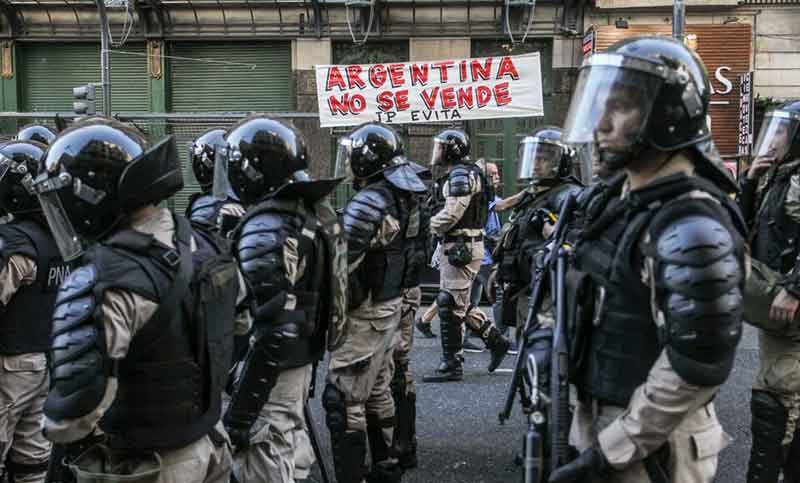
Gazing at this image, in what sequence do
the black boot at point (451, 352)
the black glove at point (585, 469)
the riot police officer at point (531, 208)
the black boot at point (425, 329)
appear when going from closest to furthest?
the black glove at point (585, 469) < the riot police officer at point (531, 208) < the black boot at point (451, 352) < the black boot at point (425, 329)

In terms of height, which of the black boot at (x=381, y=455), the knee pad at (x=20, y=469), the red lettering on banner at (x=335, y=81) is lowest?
the black boot at (x=381, y=455)

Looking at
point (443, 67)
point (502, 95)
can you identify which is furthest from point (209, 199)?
point (502, 95)

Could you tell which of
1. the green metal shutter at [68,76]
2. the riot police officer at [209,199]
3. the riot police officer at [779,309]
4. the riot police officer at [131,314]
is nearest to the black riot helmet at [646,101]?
the riot police officer at [131,314]

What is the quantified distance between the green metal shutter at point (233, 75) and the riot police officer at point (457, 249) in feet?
26.5

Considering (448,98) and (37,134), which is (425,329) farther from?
(37,134)

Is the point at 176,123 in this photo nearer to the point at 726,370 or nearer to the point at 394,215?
the point at 394,215

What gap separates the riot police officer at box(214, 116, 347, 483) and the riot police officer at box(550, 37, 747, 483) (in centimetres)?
137

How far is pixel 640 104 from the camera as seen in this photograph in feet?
7.74

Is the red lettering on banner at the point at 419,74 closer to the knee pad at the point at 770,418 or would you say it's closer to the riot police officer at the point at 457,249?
the riot police officer at the point at 457,249

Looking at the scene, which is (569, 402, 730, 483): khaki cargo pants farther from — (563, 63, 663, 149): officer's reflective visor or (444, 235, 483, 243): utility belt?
(444, 235, 483, 243): utility belt

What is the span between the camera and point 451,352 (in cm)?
737

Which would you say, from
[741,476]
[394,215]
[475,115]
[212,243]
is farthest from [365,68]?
[212,243]

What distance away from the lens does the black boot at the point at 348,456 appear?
4.40m

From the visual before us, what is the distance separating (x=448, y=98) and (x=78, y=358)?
974 centimetres
